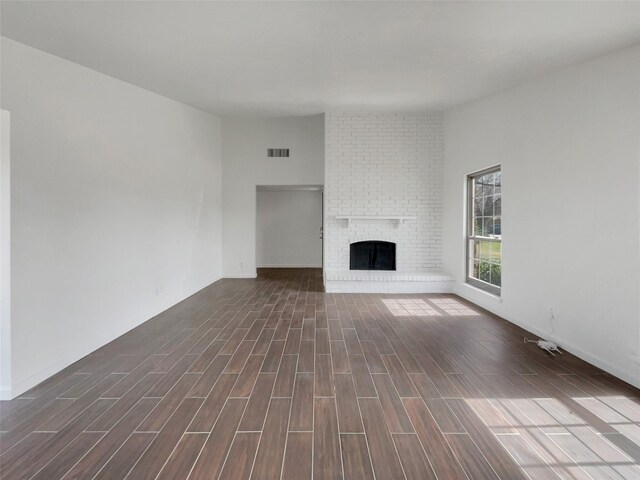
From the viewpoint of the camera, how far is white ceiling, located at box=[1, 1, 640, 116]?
2543 mm

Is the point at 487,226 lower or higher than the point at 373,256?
higher

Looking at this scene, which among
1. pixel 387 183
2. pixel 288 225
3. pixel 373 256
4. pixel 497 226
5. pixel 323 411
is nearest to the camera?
pixel 323 411

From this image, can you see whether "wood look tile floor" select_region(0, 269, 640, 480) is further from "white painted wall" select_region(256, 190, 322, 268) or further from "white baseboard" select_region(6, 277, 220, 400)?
"white painted wall" select_region(256, 190, 322, 268)

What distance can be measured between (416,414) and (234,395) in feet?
4.03

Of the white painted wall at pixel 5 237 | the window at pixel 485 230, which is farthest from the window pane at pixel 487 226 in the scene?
the white painted wall at pixel 5 237

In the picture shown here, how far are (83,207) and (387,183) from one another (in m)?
4.50

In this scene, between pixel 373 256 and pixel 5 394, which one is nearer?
pixel 5 394

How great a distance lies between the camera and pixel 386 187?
6160mm

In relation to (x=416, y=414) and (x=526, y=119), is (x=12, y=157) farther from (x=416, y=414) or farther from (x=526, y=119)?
(x=526, y=119)

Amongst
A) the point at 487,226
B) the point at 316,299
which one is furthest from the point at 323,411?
the point at 487,226

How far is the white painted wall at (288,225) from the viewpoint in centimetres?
880

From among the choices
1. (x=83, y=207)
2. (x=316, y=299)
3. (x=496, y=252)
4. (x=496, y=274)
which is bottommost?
(x=316, y=299)

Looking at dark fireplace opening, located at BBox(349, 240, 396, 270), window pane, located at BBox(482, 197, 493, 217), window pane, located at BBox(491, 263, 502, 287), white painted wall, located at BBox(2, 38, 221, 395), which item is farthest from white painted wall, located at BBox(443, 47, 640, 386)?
white painted wall, located at BBox(2, 38, 221, 395)

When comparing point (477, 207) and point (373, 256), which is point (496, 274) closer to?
point (477, 207)
